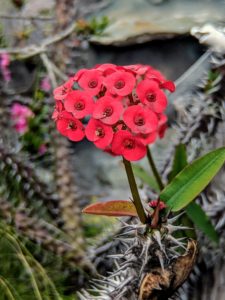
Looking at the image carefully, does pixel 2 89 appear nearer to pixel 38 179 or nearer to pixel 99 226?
pixel 38 179

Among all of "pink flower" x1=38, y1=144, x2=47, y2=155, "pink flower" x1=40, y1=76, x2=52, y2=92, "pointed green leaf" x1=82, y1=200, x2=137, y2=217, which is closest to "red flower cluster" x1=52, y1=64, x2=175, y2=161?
"pointed green leaf" x1=82, y1=200, x2=137, y2=217

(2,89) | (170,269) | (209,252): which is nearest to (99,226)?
(2,89)

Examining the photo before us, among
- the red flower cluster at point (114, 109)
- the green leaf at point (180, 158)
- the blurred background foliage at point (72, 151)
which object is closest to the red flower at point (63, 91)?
the red flower cluster at point (114, 109)

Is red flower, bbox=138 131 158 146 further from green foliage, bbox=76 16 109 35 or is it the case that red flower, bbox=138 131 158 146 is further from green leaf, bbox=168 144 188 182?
green foliage, bbox=76 16 109 35

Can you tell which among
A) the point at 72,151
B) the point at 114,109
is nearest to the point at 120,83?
the point at 114,109

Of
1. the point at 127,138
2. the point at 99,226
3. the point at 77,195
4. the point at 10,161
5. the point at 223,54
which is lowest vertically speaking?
the point at 99,226

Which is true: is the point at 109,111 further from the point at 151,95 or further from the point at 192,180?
the point at 192,180
